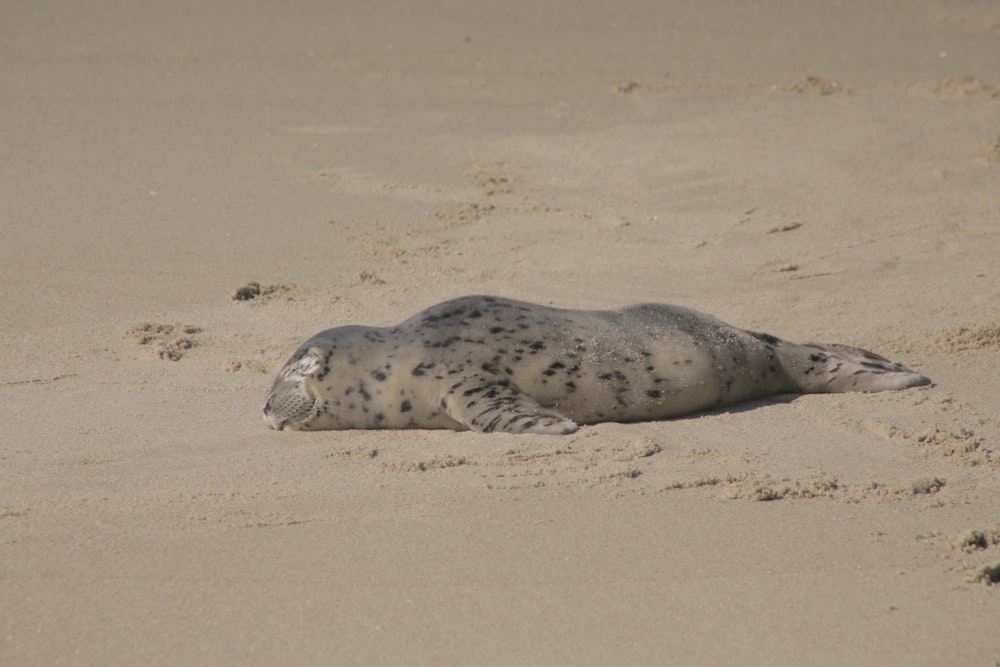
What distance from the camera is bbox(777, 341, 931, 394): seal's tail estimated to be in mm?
5031

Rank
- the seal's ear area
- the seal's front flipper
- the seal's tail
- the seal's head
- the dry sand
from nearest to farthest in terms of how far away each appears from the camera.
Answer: the dry sand
the seal's front flipper
the seal's head
the seal's ear area
the seal's tail

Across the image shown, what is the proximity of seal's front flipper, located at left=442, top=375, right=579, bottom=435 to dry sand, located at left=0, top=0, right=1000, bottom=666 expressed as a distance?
0.30ft

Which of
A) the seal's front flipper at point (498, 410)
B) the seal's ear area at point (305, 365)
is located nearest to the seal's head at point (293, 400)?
the seal's ear area at point (305, 365)

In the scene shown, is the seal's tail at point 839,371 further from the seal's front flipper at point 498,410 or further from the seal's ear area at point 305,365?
the seal's ear area at point 305,365

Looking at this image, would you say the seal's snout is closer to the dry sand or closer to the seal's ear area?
the dry sand

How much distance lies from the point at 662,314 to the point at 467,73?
5462mm

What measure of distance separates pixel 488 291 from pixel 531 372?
1661 mm

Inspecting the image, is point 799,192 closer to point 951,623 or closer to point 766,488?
point 766,488

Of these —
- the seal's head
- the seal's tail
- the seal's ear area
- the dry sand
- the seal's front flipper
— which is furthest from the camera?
the seal's tail

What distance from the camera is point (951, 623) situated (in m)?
3.08

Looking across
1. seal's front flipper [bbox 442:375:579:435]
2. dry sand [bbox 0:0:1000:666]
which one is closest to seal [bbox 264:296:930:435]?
seal's front flipper [bbox 442:375:579:435]

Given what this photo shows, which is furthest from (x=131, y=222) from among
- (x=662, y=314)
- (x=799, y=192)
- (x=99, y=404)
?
(x=799, y=192)

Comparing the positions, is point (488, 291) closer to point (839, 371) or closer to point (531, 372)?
point (531, 372)

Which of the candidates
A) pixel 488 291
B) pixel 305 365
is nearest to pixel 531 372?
pixel 305 365
